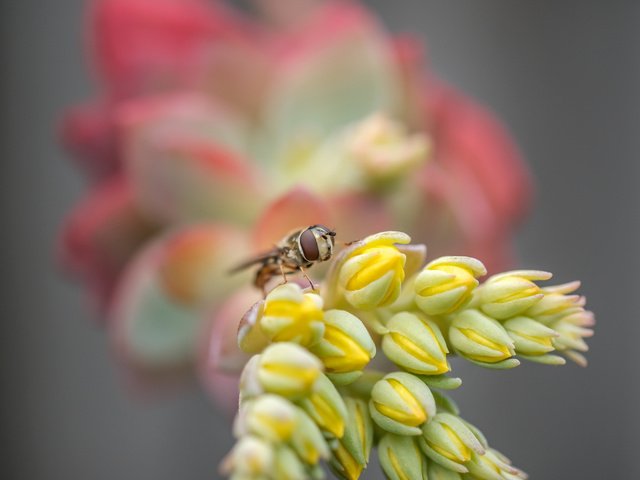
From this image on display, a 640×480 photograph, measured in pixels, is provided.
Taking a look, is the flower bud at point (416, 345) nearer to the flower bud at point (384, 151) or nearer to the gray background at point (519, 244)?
the flower bud at point (384, 151)

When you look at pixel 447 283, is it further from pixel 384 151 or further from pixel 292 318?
pixel 384 151

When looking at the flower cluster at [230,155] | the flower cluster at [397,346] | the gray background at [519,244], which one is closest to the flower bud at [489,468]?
the flower cluster at [397,346]

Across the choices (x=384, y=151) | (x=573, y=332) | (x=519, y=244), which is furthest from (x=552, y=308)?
(x=519, y=244)

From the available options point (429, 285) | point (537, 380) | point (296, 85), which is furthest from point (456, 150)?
point (537, 380)

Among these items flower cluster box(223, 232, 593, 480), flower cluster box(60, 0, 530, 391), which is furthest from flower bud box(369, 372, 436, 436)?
flower cluster box(60, 0, 530, 391)

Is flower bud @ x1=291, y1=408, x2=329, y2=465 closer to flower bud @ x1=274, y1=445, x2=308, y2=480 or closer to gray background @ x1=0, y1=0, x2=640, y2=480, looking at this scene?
flower bud @ x1=274, y1=445, x2=308, y2=480
